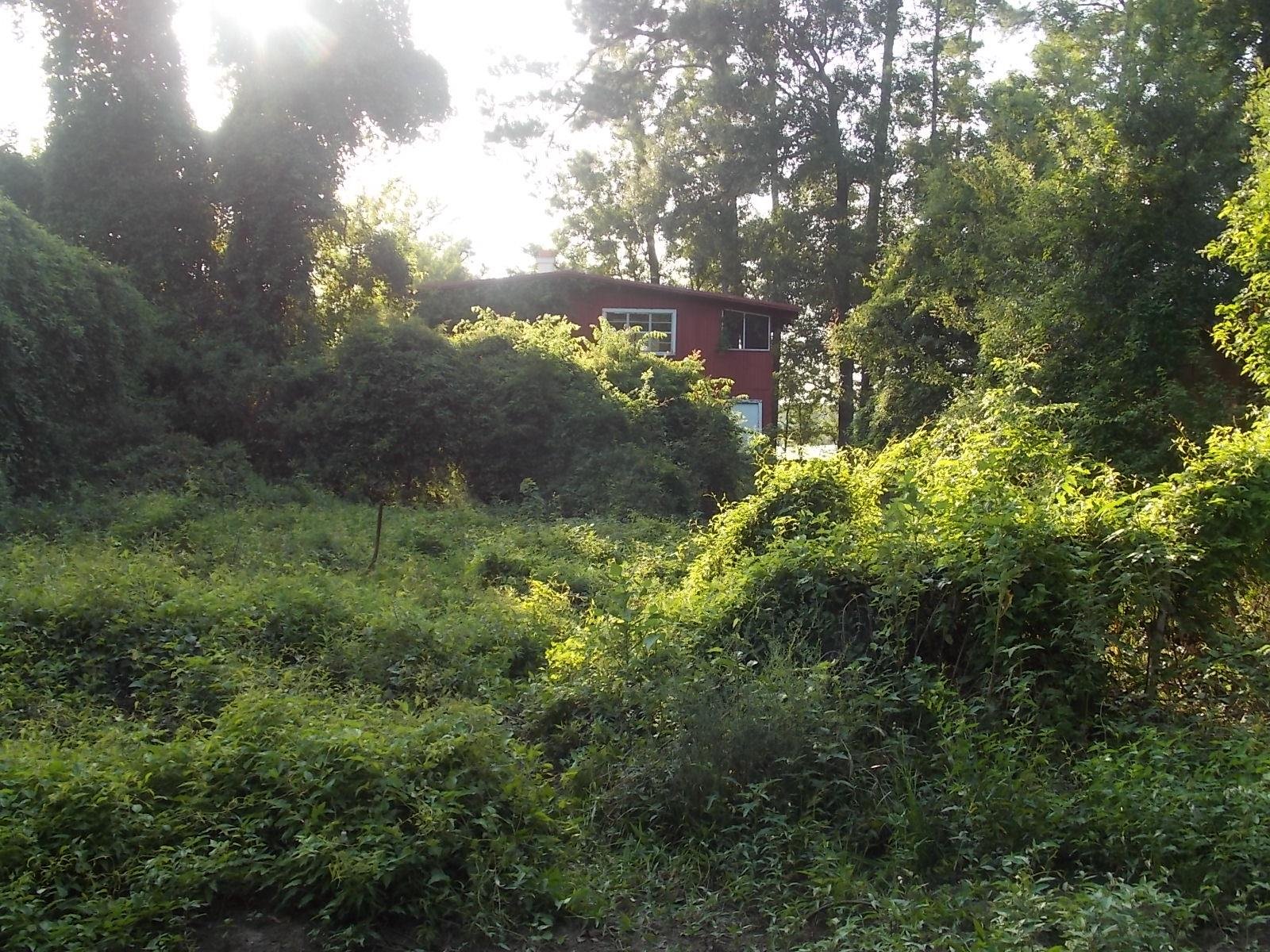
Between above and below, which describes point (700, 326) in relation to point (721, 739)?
above

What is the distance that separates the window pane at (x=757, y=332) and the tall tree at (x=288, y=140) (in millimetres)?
12366

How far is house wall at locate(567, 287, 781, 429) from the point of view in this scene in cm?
2689

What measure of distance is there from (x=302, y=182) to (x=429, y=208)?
17811 millimetres

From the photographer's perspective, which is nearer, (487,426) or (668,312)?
(487,426)

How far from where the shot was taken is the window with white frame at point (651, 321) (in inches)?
1077

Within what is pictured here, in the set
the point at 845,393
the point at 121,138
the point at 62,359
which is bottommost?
the point at 62,359

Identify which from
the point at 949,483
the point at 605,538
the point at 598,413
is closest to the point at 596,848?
the point at 949,483

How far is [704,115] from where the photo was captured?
31.5 metres

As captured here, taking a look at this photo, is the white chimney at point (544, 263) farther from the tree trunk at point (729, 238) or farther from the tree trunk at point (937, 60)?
the tree trunk at point (937, 60)

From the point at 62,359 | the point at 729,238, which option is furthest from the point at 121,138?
the point at 729,238

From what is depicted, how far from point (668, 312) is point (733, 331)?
2.13 metres

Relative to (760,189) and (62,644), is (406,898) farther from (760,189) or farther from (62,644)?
(760,189)

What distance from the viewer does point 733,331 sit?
2894cm

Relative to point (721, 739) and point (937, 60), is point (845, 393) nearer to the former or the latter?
point (937, 60)
